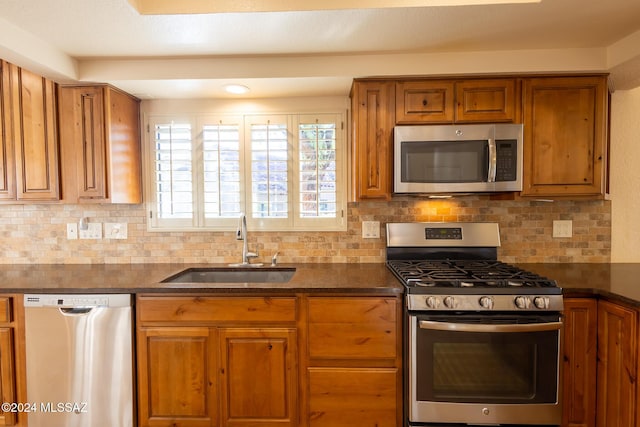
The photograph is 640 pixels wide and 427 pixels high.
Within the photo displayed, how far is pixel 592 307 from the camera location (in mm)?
1647

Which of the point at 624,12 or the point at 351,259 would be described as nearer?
the point at 624,12

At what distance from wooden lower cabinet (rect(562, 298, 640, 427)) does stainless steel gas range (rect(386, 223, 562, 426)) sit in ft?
0.48

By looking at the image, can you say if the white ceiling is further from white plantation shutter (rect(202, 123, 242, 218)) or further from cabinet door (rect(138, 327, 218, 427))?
cabinet door (rect(138, 327, 218, 427))

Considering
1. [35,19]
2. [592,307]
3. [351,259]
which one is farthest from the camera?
[351,259]

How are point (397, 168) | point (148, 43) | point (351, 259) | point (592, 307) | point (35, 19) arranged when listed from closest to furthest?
point (35, 19) → point (592, 307) → point (148, 43) → point (397, 168) → point (351, 259)

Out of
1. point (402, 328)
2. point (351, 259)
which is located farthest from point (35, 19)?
point (402, 328)

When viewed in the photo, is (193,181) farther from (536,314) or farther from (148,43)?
(536,314)

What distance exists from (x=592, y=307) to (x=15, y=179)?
11.0 feet

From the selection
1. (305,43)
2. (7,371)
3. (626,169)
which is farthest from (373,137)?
(7,371)

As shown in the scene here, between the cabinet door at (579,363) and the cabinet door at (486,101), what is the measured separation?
3.58 feet

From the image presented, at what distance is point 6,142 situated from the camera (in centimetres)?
200

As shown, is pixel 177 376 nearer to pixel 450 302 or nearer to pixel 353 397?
pixel 353 397

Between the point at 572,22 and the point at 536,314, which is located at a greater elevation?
the point at 572,22

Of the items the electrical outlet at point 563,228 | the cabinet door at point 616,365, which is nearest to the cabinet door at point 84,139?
the cabinet door at point 616,365
